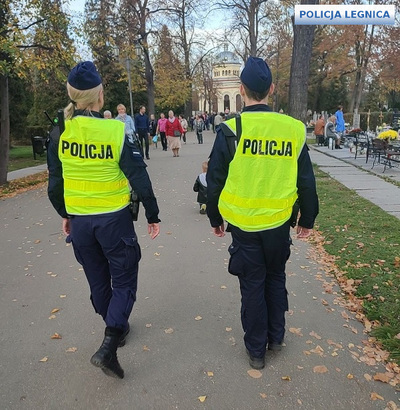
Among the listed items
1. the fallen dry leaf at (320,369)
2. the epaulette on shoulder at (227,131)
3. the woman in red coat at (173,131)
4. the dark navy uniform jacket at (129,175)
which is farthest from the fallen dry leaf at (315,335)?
the woman in red coat at (173,131)

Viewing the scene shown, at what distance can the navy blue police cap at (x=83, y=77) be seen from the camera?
2775 millimetres

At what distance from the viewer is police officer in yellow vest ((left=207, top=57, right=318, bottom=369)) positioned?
274 cm

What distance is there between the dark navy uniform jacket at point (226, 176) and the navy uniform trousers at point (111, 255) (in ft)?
2.03

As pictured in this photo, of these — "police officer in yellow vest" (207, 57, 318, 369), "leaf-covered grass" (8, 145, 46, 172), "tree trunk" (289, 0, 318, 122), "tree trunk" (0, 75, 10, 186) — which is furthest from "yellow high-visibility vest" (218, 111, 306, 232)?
"leaf-covered grass" (8, 145, 46, 172)

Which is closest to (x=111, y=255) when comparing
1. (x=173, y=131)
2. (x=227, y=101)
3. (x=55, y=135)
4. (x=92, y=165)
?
(x=92, y=165)

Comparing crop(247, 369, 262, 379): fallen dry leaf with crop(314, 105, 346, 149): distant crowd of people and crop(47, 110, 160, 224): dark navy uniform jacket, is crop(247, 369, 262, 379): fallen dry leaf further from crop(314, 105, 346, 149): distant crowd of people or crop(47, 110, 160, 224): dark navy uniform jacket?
crop(314, 105, 346, 149): distant crowd of people

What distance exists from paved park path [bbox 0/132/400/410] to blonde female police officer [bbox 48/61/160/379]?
37 cm

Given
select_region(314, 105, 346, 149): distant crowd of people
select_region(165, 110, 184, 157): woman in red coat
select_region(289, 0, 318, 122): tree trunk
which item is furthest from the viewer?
select_region(314, 105, 346, 149): distant crowd of people

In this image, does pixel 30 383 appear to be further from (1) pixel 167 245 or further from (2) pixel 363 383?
(1) pixel 167 245

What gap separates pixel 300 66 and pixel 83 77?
436 inches

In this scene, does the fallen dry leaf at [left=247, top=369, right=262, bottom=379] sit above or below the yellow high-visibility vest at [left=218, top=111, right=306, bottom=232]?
below

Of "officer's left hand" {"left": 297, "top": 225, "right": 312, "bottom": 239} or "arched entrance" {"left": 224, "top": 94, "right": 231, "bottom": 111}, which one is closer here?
"officer's left hand" {"left": 297, "top": 225, "right": 312, "bottom": 239}

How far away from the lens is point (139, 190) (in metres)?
2.88

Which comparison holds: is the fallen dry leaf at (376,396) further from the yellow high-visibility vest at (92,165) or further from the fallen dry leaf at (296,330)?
the yellow high-visibility vest at (92,165)
